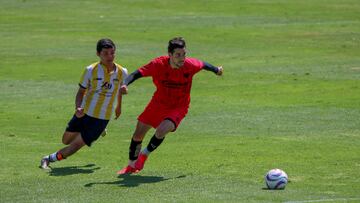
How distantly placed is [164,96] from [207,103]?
7.84 metres

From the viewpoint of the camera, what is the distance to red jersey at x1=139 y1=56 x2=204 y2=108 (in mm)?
14711

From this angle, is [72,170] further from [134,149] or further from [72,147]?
[134,149]

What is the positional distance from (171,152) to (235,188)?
3.60 metres

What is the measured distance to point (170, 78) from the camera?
48.3 ft

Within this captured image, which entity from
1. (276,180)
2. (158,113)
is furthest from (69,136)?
(276,180)

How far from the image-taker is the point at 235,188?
1325cm

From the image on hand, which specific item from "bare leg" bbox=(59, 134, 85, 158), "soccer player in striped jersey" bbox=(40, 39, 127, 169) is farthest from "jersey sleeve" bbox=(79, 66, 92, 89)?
"bare leg" bbox=(59, 134, 85, 158)

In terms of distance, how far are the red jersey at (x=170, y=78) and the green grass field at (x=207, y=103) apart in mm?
1071

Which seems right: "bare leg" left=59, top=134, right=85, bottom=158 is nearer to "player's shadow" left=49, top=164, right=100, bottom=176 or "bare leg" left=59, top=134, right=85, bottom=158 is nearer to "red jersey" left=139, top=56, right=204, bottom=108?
"player's shadow" left=49, top=164, right=100, bottom=176

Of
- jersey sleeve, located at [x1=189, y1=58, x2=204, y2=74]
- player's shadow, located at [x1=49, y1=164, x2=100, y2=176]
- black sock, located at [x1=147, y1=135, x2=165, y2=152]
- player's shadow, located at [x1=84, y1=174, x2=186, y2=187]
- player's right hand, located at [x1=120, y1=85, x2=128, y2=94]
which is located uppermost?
jersey sleeve, located at [x1=189, y1=58, x2=204, y2=74]

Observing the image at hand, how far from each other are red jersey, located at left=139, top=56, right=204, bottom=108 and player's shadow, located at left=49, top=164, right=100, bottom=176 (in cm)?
148

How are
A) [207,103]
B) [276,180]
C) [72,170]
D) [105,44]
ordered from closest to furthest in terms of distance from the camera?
[276,180]
[105,44]
[72,170]
[207,103]

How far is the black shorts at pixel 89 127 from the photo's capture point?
15148mm

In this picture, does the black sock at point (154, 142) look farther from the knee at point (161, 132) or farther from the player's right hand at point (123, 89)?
the player's right hand at point (123, 89)
